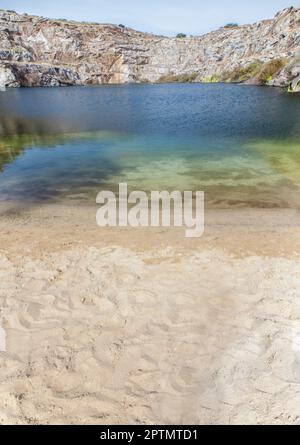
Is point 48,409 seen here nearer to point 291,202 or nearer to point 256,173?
point 291,202

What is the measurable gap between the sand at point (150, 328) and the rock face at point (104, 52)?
371 feet

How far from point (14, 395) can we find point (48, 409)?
0.71 m

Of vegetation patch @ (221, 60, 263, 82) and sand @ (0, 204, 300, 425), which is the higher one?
vegetation patch @ (221, 60, 263, 82)

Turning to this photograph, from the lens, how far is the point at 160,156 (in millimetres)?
22516

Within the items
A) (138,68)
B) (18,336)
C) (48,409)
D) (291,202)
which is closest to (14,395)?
(48,409)

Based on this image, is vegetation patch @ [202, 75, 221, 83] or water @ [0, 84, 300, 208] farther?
vegetation patch @ [202, 75, 221, 83]

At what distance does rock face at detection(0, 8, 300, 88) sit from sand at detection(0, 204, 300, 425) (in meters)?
113

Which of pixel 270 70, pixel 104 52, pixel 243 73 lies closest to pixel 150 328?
pixel 270 70

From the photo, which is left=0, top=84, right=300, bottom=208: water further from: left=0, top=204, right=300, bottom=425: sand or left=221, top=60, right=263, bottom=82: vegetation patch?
left=221, top=60, right=263, bottom=82: vegetation patch

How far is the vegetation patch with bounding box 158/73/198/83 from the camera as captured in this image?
12038 centimetres

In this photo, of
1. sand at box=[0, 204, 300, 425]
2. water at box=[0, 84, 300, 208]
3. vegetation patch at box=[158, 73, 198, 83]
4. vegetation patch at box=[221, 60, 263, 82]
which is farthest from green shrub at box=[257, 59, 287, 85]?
sand at box=[0, 204, 300, 425]

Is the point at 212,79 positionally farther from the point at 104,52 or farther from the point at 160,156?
the point at 160,156

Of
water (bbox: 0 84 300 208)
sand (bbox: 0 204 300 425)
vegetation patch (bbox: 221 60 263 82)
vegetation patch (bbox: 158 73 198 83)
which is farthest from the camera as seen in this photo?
vegetation patch (bbox: 158 73 198 83)

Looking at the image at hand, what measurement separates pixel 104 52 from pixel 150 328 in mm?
150015
